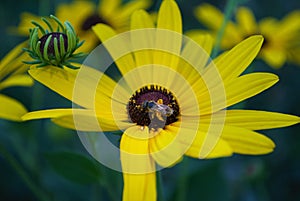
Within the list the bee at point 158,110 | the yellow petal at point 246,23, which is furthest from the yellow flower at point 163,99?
the yellow petal at point 246,23

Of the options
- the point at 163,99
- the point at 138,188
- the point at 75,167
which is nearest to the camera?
the point at 138,188

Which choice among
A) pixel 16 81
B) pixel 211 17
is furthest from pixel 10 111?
pixel 211 17

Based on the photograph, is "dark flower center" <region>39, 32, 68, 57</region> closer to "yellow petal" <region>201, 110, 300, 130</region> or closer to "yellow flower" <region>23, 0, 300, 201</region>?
"yellow flower" <region>23, 0, 300, 201</region>

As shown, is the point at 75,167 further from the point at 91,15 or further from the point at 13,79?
the point at 91,15

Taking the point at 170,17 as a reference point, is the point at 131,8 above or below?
above

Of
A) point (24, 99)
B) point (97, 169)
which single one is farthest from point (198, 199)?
point (24, 99)

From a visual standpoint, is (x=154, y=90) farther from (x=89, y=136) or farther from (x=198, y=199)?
(x=198, y=199)

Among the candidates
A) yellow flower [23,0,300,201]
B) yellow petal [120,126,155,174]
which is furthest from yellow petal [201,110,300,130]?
yellow petal [120,126,155,174]
